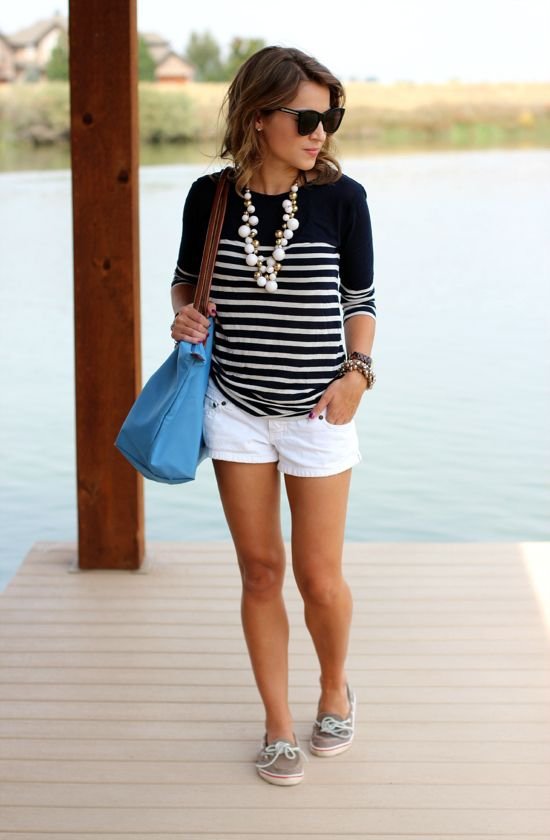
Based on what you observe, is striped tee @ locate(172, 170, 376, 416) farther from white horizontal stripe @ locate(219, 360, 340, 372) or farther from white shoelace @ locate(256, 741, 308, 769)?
white shoelace @ locate(256, 741, 308, 769)

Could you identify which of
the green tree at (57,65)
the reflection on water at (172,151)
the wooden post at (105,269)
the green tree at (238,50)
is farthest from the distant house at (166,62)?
the wooden post at (105,269)

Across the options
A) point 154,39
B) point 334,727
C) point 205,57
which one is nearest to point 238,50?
point 205,57

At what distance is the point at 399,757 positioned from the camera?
287cm

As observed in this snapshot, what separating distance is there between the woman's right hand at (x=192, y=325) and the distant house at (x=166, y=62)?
19993 millimetres

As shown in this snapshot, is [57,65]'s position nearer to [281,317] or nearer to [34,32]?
[34,32]

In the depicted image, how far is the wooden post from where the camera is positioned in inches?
146

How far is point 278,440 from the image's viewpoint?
2598 mm

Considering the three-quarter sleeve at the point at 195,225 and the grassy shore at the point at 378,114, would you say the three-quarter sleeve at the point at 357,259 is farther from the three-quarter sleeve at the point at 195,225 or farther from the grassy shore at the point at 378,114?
the grassy shore at the point at 378,114

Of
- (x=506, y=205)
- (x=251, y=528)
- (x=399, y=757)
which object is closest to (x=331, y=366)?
(x=251, y=528)

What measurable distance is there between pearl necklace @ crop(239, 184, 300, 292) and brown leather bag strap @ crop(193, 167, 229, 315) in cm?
5

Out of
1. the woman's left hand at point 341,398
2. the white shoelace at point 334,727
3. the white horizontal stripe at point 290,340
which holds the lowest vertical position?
the white shoelace at point 334,727

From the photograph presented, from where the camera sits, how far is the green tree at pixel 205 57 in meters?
23.5

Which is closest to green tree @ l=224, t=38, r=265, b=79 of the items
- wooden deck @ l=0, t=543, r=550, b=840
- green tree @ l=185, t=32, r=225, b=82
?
green tree @ l=185, t=32, r=225, b=82

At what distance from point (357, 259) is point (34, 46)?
2146cm
